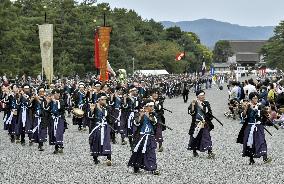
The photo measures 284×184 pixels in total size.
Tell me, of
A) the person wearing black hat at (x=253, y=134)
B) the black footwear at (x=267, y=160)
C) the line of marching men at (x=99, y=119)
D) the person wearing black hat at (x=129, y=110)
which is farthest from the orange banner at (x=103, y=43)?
the black footwear at (x=267, y=160)

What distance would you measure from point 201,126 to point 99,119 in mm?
2539

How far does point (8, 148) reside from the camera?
18109mm

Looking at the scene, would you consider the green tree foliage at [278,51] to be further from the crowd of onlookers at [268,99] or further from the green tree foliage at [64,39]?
the crowd of onlookers at [268,99]

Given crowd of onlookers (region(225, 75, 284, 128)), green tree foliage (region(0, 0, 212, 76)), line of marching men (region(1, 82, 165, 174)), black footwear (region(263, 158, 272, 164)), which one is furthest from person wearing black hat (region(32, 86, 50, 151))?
green tree foliage (region(0, 0, 212, 76))

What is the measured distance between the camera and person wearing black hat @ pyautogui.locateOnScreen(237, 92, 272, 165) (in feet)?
46.5

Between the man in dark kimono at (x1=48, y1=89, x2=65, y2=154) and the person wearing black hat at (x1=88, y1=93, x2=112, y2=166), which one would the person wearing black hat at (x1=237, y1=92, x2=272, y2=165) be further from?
the man in dark kimono at (x1=48, y1=89, x2=65, y2=154)

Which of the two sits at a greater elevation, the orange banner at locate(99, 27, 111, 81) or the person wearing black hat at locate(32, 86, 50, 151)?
the orange banner at locate(99, 27, 111, 81)

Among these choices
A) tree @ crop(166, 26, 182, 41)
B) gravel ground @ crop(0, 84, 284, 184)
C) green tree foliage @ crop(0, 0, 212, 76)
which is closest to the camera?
gravel ground @ crop(0, 84, 284, 184)

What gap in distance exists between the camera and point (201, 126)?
15.4 meters

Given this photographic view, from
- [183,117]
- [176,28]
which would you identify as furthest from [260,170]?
[176,28]

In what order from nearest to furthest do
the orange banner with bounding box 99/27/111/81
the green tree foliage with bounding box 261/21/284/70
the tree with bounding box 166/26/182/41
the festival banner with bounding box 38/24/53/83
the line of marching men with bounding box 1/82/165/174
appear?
the line of marching men with bounding box 1/82/165/174 < the festival banner with bounding box 38/24/53/83 < the orange banner with bounding box 99/27/111/81 < the green tree foliage with bounding box 261/21/284/70 < the tree with bounding box 166/26/182/41

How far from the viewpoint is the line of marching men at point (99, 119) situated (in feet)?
42.6

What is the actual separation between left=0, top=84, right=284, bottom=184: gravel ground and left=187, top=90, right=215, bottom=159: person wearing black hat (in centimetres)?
31

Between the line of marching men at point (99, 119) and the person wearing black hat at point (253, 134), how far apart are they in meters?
1.94
